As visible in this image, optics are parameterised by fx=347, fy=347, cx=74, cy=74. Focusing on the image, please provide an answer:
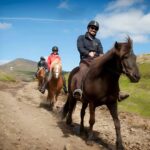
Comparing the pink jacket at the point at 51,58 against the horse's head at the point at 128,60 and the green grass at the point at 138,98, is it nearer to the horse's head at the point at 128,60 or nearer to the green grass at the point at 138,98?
the green grass at the point at 138,98

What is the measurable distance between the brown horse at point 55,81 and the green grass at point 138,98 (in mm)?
4483

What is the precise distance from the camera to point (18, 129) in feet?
42.9

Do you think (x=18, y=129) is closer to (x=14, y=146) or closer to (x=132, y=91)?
(x=14, y=146)

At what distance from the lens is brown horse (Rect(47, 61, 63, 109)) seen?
69.5ft

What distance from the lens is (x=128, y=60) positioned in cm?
1070

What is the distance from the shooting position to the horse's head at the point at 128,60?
10.5m

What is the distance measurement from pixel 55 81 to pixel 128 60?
1132 cm

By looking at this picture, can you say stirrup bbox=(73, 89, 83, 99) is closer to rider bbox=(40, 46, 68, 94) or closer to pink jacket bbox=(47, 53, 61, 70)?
rider bbox=(40, 46, 68, 94)

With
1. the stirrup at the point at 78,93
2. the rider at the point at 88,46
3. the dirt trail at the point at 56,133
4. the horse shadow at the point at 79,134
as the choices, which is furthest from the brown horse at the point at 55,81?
the stirrup at the point at 78,93

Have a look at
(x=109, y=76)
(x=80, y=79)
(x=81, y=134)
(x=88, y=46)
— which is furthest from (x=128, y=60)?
(x=81, y=134)

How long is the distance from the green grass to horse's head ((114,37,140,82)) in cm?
1127

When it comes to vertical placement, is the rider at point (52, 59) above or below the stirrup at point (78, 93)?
above

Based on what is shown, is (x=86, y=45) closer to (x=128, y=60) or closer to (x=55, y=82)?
(x=128, y=60)

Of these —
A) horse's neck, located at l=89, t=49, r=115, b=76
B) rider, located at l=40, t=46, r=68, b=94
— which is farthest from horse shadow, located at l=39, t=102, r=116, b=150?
rider, located at l=40, t=46, r=68, b=94
